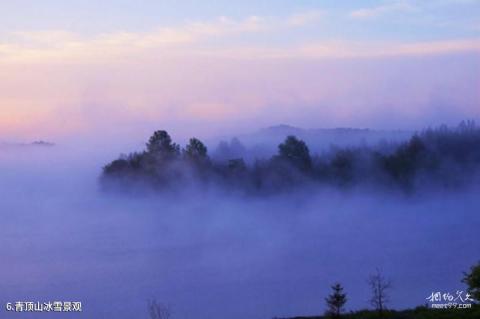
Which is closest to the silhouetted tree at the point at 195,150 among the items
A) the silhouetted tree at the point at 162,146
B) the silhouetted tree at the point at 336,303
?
the silhouetted tree at the point at 162,146

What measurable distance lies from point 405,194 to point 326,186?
12.7 metres

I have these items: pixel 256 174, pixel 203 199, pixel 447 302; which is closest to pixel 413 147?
pixel 256 174

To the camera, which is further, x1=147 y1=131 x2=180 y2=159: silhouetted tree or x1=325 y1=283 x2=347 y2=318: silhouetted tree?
x1=147 y1=131 x2=180 y2=159: silhouetted tree

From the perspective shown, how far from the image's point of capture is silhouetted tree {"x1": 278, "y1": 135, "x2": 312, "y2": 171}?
10112 centimetres

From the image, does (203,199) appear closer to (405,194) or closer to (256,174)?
(256,174)

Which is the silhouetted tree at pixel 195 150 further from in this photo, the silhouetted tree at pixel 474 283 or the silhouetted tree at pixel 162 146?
the silhouetted tree at pixel 474 283

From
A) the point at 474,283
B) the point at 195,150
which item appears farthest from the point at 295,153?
the point at 474,283

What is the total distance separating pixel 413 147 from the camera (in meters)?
111

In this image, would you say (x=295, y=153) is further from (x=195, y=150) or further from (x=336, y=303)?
(x=336, y=303)

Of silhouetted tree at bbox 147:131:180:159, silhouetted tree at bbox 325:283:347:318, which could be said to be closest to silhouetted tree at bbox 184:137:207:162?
silhouetted tree at bbox 147:131:180:159

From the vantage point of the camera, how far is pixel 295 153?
340ft

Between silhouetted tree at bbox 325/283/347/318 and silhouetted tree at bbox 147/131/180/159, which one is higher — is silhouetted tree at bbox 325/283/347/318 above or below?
below

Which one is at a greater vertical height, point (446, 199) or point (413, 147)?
point (413, 147)

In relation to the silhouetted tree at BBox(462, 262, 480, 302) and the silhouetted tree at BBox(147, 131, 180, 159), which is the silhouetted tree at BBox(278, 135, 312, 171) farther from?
the silhouetted tree at BBox(462, 262, 480, 302)
